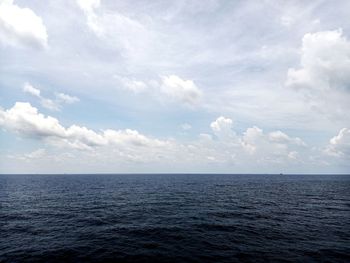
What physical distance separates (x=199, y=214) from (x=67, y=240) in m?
28.9

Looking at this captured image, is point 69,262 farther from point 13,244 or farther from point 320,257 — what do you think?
point 320,257

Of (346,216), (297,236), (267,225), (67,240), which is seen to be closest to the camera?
(67,240)

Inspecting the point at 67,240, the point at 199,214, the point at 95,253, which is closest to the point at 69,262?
the point at 95,253

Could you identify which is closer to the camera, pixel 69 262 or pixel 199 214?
pixel 69 262

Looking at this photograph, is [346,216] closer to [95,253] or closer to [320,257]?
[320,257]

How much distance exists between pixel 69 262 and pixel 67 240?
26.3ft

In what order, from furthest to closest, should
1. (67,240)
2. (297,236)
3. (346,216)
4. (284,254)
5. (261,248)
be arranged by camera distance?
(346,216)
(297,236)
(67,240)
(261,248)
(284,254)

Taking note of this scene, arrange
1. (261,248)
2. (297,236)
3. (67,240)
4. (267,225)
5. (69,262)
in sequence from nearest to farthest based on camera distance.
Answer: (69,262) < (261,248) < (67,240) < (297,236) < (267,225)

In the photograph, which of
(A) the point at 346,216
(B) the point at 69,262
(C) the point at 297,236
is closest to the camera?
(B) the point at 69,262

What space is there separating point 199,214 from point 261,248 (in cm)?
→ 2174

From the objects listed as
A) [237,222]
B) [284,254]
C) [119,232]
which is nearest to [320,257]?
[284,254]

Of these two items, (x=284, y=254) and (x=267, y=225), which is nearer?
(x=284, y=254)

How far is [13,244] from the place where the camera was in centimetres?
3269

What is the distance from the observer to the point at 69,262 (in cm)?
2708
